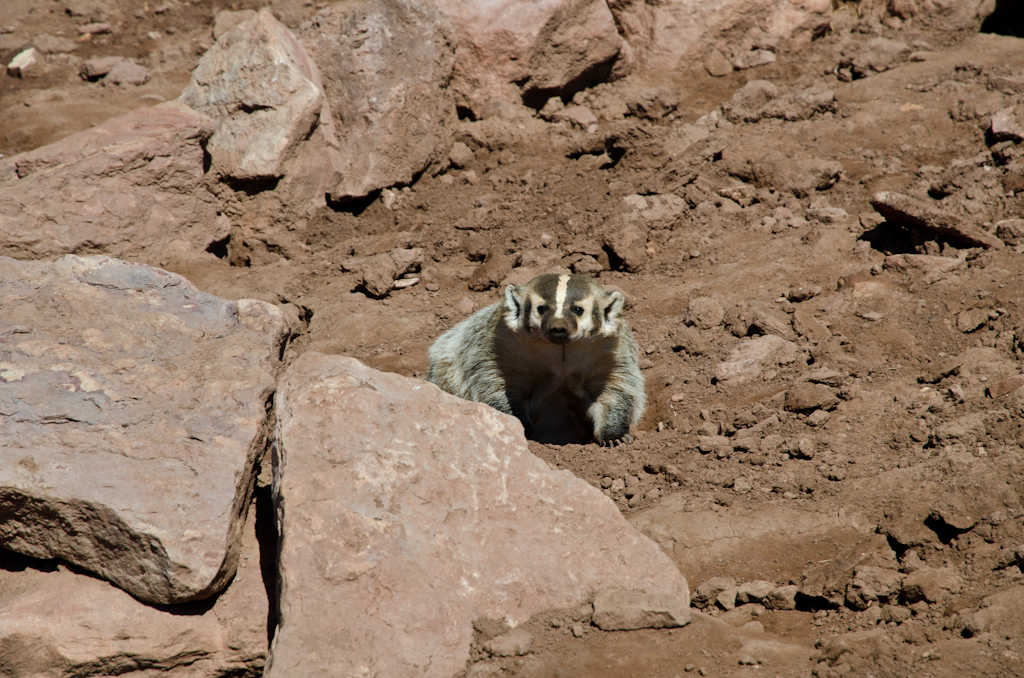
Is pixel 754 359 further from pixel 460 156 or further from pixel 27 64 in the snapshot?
pixel 27 64

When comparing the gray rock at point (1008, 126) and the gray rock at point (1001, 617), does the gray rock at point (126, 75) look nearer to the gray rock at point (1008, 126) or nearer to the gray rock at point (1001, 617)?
the gray rock at point (1008, 126)

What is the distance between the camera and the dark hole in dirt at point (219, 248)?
6198mm

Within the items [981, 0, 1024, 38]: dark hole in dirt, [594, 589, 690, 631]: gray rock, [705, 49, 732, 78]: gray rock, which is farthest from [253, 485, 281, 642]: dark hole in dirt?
[981, 0, 1024, 38]: dark hole in dirt

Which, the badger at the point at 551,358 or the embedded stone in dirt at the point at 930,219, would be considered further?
the embedded stone in dirt at the point at 930,219

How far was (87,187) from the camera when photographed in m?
5.65

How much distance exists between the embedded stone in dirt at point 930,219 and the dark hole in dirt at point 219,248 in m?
4.69

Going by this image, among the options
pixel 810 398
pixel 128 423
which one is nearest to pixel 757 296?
pixel 810 398

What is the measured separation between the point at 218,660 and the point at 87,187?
3935mm

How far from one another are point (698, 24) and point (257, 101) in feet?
13.2

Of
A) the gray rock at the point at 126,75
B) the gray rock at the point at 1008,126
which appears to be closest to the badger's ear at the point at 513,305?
the gray rock at the point at 1008,126

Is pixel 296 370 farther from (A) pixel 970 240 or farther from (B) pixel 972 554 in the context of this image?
(A) pixel 970 240

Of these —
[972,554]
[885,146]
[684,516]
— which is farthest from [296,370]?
[885,146]

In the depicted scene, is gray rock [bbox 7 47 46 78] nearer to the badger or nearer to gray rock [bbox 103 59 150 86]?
gray rock [bbox 103 59 150 86]

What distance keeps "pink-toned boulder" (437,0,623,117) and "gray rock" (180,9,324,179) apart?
4.48 feet
